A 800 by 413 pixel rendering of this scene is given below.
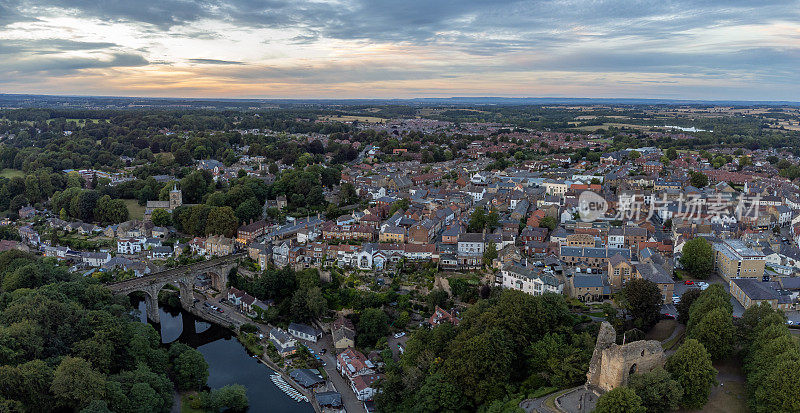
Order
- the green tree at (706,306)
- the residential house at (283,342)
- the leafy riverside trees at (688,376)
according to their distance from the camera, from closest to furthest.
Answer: the leafy riverside trees at (688,376) < the green tree at (706,306) < the residential house at (283,342)

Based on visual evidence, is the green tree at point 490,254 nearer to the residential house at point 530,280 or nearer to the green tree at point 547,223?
the residential house at point 530,280

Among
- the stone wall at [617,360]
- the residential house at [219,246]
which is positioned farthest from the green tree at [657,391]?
the residential house at [219,246]

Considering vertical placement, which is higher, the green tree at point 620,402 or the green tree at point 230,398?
the green tree at point 620,402

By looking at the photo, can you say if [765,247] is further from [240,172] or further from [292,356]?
[240,172]

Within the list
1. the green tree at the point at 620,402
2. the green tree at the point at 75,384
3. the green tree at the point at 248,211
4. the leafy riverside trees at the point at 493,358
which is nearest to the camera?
the green tree at the point at 620,402

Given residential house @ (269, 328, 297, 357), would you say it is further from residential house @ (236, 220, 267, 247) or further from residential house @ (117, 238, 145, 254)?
residential house @ (117, 238, 145, 254)

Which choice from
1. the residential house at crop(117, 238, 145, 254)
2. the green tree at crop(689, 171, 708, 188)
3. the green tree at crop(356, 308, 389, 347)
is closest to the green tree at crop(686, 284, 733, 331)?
the green tree at crop(356, 308, 389, 347)

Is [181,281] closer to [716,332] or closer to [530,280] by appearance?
[530,280]

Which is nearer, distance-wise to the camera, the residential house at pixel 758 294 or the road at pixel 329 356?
the road at pixel 329 356
